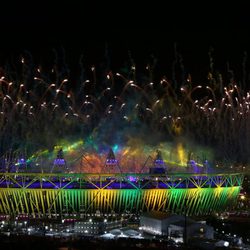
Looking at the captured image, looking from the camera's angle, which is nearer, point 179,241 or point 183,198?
point 179,241

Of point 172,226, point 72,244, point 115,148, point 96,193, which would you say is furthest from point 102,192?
point 72,244

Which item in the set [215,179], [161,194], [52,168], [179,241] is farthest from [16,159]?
[179,241]

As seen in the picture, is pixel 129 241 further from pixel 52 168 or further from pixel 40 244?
pixel 52 168

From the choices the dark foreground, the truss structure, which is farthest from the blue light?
the dark foreground

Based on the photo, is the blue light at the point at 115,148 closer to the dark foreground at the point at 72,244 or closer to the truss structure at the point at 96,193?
the truss structure at the point at 96,193

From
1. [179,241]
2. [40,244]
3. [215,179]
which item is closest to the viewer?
[40,244]

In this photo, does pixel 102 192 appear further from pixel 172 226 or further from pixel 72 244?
pixel 72 244
